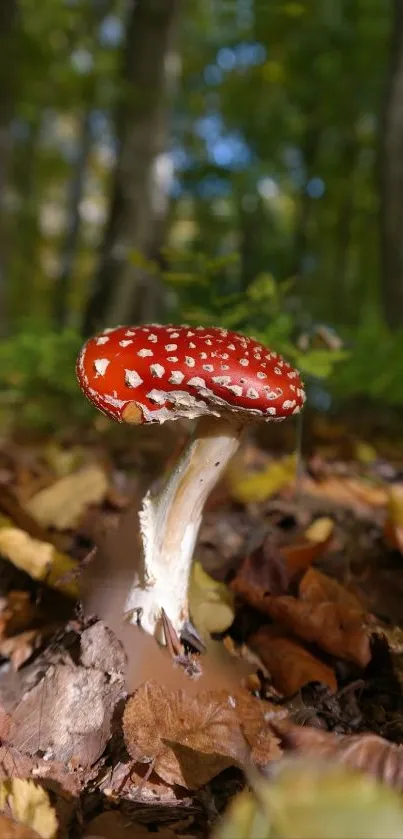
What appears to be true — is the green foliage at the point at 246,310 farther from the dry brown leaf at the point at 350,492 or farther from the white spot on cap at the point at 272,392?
the dry brown leaf at the point at 350,492

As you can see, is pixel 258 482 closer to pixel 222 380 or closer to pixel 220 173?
pixel 222 380

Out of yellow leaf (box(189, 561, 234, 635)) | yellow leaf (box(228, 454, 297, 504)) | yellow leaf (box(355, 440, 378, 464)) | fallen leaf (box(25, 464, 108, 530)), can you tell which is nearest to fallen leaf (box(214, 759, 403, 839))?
yellow leaf (box(189, 561, 234, 635))

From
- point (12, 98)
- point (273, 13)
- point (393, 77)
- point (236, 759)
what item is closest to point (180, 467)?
point (236, 759)

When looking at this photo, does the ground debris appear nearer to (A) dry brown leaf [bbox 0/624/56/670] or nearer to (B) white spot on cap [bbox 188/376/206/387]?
(A) dry brown leaf [bbox 0/624/56/670]

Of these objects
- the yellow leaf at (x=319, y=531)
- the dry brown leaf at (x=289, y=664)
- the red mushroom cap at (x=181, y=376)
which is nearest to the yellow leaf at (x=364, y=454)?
the yellow leaf at (x=319, y=531)

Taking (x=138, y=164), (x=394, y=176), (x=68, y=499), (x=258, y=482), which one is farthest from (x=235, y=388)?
(x=394, y=176)

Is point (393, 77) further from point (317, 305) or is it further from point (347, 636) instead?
point (317, 305)
